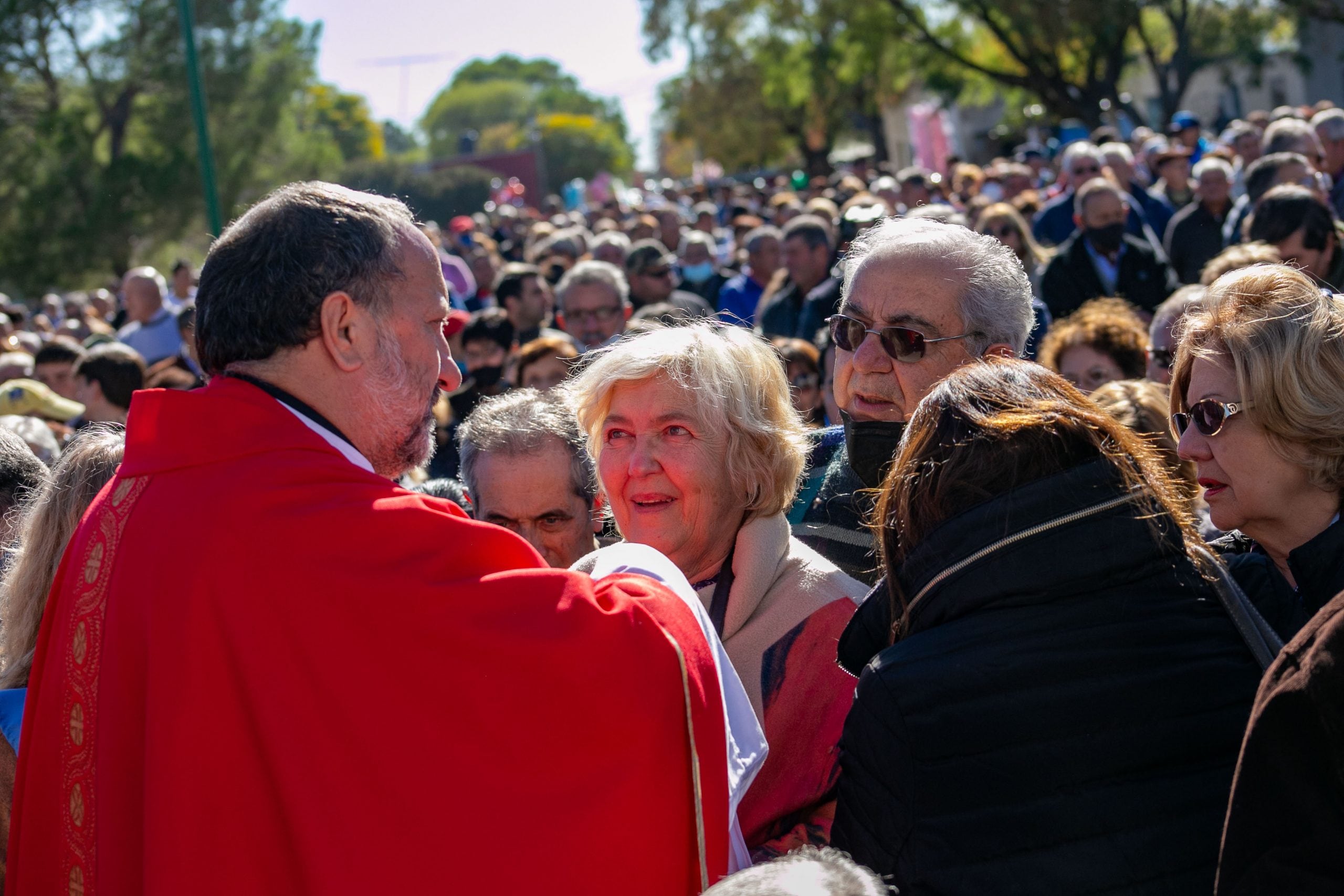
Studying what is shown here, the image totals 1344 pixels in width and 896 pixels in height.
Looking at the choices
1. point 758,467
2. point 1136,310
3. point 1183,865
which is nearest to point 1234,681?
point 1183,865

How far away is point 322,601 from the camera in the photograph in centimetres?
195

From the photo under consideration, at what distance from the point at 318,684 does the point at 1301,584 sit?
1.73 m

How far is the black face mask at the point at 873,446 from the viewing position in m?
3.14

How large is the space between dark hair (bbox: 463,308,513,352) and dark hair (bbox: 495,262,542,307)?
4.56 feet

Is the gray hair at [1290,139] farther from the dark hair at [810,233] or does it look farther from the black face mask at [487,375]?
the black face mask at [487,375]

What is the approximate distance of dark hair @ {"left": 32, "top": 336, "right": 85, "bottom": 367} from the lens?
25.1 feet

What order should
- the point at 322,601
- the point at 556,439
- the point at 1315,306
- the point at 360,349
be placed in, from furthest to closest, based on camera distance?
the point at 556,439 → the point at 1315,306 → the point at 360,349 → the point at 322,601

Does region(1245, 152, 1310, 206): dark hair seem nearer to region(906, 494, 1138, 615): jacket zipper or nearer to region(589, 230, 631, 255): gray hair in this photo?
region(589, 230, 631, 255): gray hair

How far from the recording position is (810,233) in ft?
25.1

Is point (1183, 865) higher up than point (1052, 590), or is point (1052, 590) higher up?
point (1052, 590)

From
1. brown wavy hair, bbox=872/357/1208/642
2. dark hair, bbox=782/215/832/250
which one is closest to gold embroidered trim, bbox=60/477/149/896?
brown wavy hair, bbox=872/357/1208/642

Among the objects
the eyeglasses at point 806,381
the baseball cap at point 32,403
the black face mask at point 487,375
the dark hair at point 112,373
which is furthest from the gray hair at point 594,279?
the baseball cap at point 32,403

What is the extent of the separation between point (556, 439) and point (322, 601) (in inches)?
70.0

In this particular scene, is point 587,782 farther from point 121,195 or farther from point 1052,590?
point 121,195
